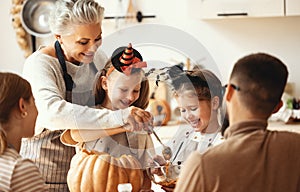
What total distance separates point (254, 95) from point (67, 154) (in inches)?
36.4

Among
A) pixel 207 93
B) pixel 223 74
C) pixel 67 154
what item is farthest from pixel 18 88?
pixel 223 74

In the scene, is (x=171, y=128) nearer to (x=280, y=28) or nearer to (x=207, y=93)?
(x=280, y=28)

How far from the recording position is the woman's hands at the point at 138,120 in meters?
1.92

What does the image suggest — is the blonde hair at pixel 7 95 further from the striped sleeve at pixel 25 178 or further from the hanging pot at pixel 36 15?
the hanging pot at pixel 36 15

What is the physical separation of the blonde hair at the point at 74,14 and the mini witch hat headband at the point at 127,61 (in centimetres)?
26

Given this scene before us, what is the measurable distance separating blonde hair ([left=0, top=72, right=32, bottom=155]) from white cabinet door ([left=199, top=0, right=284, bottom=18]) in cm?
236

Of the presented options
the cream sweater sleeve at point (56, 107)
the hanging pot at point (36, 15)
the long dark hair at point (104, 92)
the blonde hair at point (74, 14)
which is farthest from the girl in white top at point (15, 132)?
the hanging pot at point (36, 15)

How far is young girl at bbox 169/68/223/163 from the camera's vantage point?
216 cm

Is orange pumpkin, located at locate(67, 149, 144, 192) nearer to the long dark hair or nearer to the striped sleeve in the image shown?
the long dark hair

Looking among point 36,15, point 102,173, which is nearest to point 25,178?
point 102,173

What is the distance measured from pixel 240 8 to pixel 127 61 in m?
2.04

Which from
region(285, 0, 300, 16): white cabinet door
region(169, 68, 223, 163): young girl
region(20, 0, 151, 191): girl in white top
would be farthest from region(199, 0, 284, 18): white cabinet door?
region(20, 0, 151, 191): girl in white top

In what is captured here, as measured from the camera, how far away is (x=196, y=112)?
2195mm

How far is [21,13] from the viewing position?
13.9 feet
